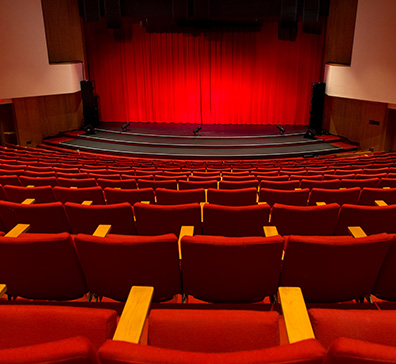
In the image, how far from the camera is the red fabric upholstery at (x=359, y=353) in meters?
0.88

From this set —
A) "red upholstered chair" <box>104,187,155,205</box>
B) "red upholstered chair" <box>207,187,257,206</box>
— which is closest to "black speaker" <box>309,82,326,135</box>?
"red upholstered chair" <box>207,187,257,206</box>

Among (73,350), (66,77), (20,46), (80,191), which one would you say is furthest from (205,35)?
(73,350)

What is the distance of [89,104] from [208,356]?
13.1 metres

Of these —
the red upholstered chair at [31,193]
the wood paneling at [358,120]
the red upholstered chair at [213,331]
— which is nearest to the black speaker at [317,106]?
the wood paneling at [358,120]

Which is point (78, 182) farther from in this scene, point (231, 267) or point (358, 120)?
point (358, 120)

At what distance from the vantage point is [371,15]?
384 inches

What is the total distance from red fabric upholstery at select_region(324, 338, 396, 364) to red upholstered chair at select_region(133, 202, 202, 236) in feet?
5.67

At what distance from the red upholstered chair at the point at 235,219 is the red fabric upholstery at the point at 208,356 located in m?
1.59

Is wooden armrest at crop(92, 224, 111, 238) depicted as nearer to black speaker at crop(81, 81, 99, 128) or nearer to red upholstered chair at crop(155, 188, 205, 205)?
red upholstered chair at crop(155, 188, 205, 205)

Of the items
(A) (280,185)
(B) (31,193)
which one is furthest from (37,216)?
(A) (280,185)

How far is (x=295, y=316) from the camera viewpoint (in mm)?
1365

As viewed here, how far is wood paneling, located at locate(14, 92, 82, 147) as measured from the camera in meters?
11.7

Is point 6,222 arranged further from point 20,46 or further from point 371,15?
point 371,15

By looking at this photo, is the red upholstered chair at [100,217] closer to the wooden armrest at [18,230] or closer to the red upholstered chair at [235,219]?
the wooden armrest at [18,230]
